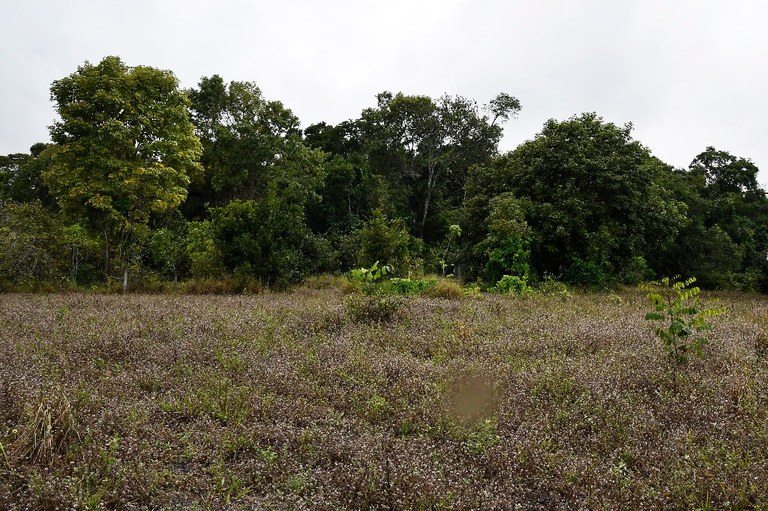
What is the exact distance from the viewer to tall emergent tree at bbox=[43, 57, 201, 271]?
17656mm

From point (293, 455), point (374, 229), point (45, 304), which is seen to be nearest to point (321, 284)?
point (374, 229)

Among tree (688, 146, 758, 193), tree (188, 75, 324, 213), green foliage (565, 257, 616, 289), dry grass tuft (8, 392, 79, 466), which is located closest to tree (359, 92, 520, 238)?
tree (188, 75, 324, 213)

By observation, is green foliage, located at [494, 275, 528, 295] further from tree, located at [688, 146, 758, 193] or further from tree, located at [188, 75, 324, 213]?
tree, located at [688, 146, 758, 193]

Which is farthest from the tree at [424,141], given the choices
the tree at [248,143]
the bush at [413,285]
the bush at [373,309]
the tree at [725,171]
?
the bush at [373,309]

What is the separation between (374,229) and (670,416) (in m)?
15.6

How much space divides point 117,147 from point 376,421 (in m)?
17.7

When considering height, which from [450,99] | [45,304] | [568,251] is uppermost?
[450,99]

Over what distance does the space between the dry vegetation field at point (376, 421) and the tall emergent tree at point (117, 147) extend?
1153 centimetres

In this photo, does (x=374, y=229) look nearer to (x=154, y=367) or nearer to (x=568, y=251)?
(x=568, y=251)

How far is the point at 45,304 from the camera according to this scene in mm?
11938

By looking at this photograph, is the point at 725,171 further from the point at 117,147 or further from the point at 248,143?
the point at 117,147

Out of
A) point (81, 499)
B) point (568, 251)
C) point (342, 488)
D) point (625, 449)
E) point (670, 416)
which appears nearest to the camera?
point (81, 499)

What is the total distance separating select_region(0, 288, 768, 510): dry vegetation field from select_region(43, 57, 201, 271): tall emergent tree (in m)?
11.5

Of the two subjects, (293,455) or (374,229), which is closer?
(293,455)
